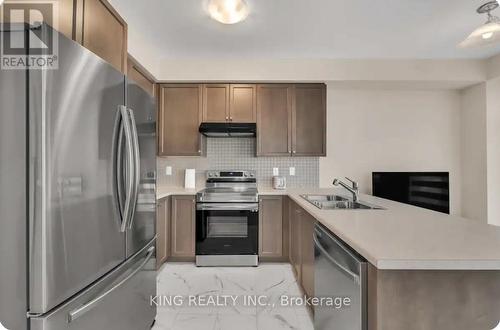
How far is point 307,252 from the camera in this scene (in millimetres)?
2234

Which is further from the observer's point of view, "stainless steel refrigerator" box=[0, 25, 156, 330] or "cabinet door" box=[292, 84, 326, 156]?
"cabinet door" box=[292, 84, 326, 156]

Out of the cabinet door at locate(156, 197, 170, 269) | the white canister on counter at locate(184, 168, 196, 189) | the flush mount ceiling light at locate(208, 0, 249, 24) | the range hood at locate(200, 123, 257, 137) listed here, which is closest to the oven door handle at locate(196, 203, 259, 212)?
the cabinet door at locate(156, 197, 170, 269)

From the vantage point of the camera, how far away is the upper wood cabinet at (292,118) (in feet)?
11.7

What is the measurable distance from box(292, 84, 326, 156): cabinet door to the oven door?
1022 mm

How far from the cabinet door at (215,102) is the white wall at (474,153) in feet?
10.6

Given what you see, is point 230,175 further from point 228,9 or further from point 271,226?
point 228,9

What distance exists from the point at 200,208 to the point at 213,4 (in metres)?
2.10

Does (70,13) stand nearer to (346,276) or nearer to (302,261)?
(346,276)

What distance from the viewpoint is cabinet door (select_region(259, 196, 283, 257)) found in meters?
3.37

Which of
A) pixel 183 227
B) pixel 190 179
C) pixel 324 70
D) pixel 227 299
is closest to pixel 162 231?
pixel 183 227

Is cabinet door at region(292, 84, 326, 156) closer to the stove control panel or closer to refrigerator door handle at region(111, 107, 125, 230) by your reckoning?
the stove control panel

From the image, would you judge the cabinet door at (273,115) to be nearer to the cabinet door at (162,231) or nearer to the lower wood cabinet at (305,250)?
the lower wood cabinet at (305,250)

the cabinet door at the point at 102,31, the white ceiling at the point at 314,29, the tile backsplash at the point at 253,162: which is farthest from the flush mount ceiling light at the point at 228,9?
the tile backsplash at the point at 253,162

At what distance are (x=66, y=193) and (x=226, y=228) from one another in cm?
231
